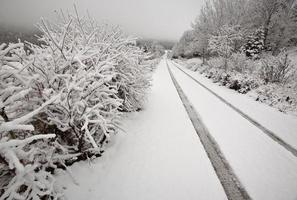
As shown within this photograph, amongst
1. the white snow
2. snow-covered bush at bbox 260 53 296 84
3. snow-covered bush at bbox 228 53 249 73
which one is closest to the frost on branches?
the white snow

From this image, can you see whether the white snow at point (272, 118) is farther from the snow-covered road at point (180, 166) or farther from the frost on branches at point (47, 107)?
the frost on branches at point (47, 107)

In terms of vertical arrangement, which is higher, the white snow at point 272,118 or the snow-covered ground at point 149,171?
the snow-covered ground at point 149,171

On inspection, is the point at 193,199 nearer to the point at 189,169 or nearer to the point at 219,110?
the point at 189,169

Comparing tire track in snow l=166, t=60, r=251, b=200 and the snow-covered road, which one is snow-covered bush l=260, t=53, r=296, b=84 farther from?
tire track in snow l=166, t=60, r=251, b=200

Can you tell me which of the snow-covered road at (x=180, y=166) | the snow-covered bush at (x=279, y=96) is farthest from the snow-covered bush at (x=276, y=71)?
the snow-covered road at (x=180, y=166)

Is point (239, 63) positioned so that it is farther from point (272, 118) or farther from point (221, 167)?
point (221, 167)

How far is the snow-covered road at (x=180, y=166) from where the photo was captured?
106 inches

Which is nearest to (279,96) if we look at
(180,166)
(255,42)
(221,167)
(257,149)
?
(257,149)

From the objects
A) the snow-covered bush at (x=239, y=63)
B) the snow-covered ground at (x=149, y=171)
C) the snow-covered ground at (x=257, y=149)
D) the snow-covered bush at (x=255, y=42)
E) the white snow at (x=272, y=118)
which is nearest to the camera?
the snow-covered ground at (x=149, y=171)

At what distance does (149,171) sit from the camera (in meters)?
3.15

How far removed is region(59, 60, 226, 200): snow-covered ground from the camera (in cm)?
266

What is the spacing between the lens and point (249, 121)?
211 inches

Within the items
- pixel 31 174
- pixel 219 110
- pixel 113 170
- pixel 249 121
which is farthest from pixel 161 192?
pixel 219 110

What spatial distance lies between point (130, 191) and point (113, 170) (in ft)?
1.90
